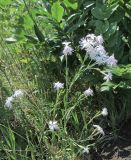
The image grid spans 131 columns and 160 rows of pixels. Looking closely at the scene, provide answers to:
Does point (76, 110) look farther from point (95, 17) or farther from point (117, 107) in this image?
point (95, 17)

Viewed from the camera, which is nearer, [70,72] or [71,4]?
[71,4]

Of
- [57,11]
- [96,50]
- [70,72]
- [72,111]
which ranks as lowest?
[72,111]

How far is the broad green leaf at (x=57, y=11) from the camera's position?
87.0 inches

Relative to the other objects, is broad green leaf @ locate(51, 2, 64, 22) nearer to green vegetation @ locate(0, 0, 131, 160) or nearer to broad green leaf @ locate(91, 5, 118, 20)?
green vegetation @ locate(0, 0, 131, 160)

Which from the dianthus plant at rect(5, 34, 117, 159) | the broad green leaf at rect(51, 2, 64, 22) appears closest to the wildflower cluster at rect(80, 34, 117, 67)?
the dianthus plant at rect(5, 34, 117, 159)

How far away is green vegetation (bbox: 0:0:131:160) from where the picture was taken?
2133 millimetres

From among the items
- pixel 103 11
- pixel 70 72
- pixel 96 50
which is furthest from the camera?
pixel 70 72

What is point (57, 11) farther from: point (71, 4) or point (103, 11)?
point (103, 11)

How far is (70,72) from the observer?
96.0 inches

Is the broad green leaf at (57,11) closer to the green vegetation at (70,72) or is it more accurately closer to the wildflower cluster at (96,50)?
the green vegetation at (70,72)

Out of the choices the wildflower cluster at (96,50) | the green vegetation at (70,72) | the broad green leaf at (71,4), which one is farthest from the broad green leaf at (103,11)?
the wildflower cluster at (96,50)

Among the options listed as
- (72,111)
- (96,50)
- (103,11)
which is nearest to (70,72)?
(72,111)

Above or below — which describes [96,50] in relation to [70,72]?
above

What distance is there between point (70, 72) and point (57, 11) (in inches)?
15.0
